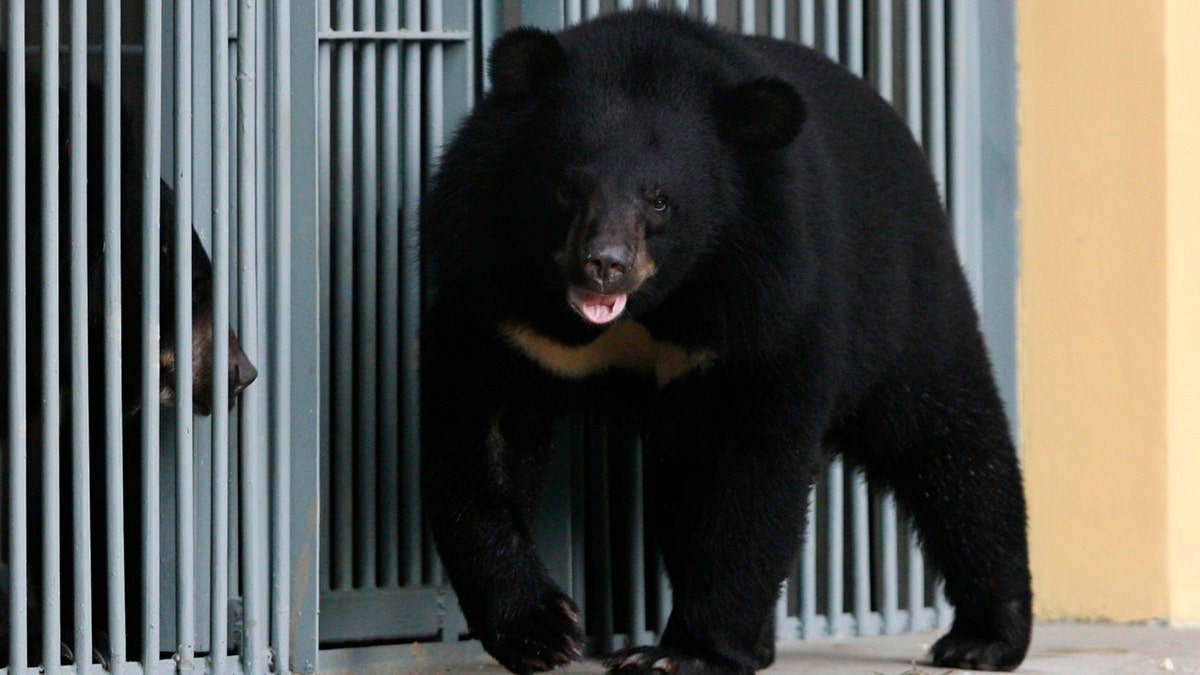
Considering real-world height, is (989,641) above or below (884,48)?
below

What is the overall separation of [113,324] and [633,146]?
3.68 feet

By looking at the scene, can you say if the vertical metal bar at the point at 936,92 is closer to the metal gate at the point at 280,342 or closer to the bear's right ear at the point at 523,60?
the metal gate at the point at 280,342

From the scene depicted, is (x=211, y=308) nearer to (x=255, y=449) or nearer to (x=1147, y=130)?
(x=255, y=449)

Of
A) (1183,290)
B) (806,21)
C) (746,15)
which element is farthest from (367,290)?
(1183,290)

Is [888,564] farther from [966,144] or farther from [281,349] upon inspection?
[281,349]

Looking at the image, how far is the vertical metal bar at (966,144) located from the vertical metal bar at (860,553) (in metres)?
0.63

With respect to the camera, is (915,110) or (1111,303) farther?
(1111,303)

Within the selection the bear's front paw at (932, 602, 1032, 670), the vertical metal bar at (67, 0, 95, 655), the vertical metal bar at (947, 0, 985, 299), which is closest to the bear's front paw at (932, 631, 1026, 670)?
the bear's front paw at (932, 602, 1032, 670)

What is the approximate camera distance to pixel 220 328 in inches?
159

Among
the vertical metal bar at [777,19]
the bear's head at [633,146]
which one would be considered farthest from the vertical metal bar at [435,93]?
the vertical metal bar at [777,19]

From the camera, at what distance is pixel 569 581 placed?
4.79m

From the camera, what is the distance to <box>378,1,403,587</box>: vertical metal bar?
4.68 metres

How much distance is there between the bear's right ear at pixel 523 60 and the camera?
4109 mm

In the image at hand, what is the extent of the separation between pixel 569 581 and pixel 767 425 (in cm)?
84
